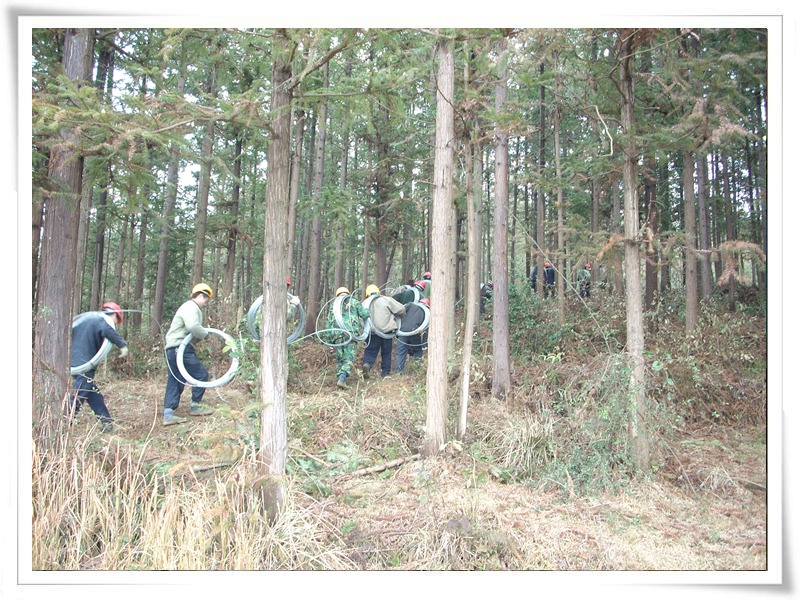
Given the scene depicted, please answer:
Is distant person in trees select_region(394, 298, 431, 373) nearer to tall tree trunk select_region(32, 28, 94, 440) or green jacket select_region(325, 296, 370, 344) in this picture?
green jacket select_region(325, 296, 370, 344)

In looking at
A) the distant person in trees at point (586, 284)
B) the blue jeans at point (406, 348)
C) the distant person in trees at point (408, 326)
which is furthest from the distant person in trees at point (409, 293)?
the distant person in trees at point (586, 284)

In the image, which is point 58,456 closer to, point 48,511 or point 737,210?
point 48,511

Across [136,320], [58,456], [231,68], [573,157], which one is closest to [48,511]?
[58,456]

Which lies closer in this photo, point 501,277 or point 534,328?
point 501,277

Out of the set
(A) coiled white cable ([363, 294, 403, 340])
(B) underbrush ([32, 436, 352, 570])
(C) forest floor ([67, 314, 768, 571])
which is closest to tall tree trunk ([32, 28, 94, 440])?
(C) forest floor ([67, 314, 768, 571])

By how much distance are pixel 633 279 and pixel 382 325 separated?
4.78 m

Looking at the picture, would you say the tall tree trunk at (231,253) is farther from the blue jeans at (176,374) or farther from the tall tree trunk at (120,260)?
the blue jeans at (176,374)

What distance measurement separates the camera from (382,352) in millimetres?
9500

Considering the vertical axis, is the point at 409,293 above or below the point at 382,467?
above

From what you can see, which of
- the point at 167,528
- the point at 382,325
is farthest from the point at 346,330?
the point at 167,528

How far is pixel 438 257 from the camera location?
5.54 m

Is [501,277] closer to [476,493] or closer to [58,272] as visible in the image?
[476,493]
